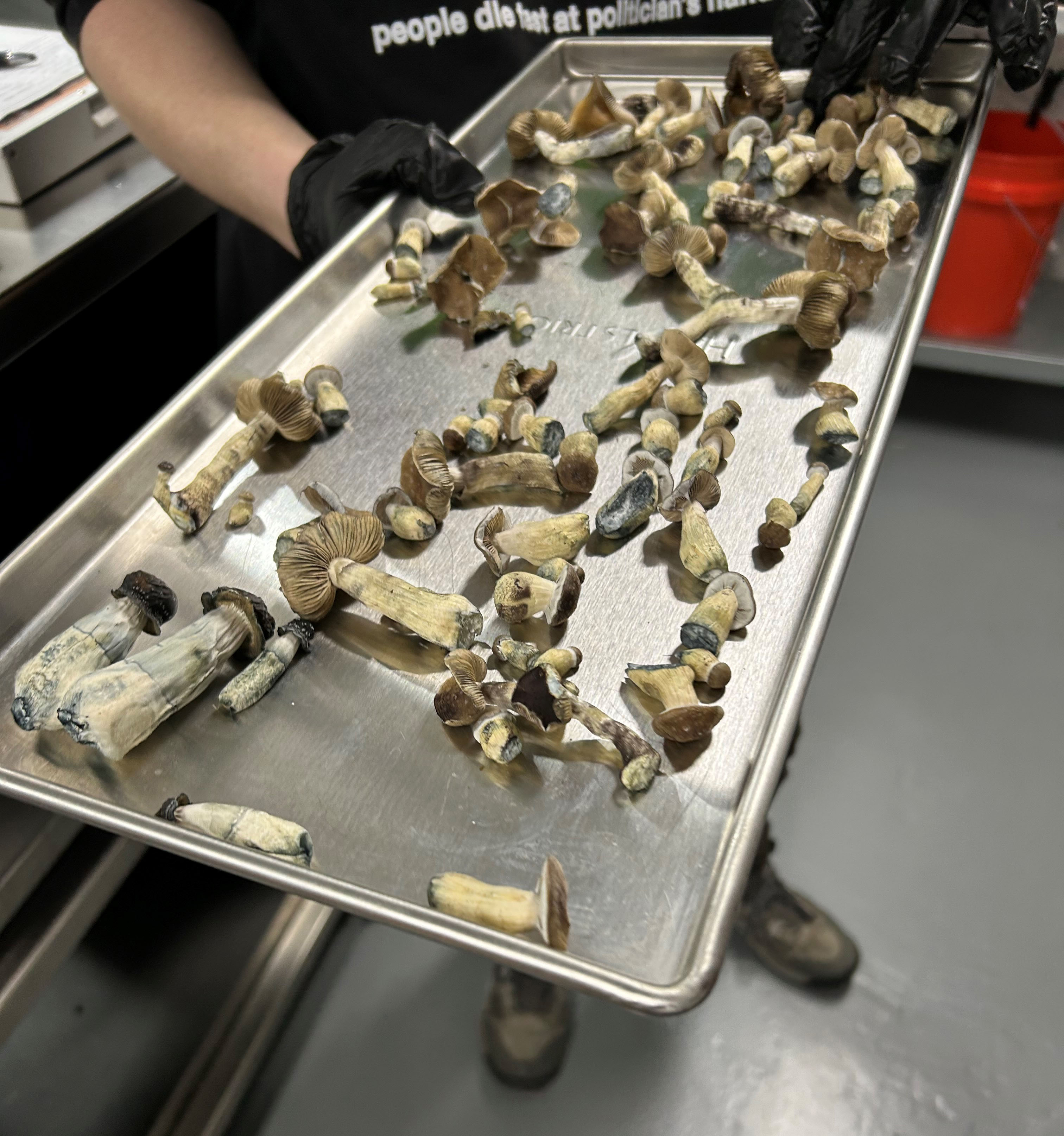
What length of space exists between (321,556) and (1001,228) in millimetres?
1196

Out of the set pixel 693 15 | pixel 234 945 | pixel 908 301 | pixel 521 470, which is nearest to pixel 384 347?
pixel 521 470

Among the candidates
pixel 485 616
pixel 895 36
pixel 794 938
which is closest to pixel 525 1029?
pixel 794 938

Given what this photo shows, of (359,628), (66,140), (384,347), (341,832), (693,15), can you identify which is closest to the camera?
(341,832)

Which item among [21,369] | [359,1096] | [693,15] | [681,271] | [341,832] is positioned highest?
[693,15]

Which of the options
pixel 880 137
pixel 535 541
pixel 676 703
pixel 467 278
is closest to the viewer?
pixel 676 703

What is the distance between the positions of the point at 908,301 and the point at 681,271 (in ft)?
0.73

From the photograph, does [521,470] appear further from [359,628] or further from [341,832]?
[341,832]

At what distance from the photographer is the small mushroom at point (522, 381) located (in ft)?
2.77

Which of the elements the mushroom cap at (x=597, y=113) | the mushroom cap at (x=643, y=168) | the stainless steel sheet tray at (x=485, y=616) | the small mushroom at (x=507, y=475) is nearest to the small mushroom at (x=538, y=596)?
the stainless steel sheet tray at (x=485, y=616)

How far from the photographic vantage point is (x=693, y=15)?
1.35 metres

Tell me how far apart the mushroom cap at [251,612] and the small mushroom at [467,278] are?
402 millimetres

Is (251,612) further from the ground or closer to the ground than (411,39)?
closer to the ground

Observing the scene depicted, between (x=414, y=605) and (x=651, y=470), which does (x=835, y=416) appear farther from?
(x=414, y=605)

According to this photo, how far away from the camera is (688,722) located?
59 cm
